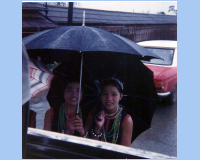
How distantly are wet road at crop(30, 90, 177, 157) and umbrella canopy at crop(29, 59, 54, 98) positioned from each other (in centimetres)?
104

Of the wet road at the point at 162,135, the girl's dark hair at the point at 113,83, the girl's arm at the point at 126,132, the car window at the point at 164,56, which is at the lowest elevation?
the wet road at the point at 162,135

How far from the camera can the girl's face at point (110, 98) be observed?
2354 millimetres

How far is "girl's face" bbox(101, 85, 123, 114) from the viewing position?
7.72 ft

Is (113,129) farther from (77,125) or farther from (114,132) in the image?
(77,125)

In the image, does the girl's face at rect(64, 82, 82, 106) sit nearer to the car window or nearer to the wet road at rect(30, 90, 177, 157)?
the wet road at rect(30, 90, 177, 157)

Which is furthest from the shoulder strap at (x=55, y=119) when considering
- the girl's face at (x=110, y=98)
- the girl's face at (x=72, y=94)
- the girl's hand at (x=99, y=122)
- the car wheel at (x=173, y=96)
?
the car wheel at (x=173, y=96)

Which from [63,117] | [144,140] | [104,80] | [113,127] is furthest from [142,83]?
[144,140]

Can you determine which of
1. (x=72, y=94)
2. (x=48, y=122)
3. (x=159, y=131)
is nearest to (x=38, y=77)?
(x=72, y=94)

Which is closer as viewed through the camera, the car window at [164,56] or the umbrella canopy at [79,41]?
the umbrella canopy at [79,41]

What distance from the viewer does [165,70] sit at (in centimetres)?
484

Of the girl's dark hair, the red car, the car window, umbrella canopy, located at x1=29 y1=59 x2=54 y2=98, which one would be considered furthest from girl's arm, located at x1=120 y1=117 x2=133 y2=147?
the car window

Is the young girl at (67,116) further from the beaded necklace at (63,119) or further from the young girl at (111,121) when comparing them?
the young girl at (111,121)

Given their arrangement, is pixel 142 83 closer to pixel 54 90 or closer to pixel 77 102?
pixel 77 102

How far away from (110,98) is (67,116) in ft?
1.67
